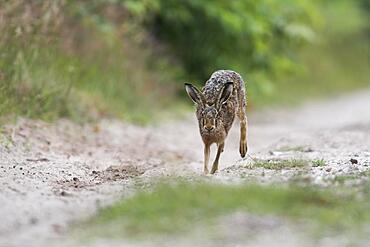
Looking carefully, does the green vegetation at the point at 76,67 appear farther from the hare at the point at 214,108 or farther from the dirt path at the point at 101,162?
the hare at the point at 214,108

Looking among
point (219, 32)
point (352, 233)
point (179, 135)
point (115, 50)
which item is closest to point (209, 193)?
point (352, 233)

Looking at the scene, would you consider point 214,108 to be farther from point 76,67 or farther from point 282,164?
point 76,67

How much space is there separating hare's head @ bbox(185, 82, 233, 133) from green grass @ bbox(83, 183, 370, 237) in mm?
2101

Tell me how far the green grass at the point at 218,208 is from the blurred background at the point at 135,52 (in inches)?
187

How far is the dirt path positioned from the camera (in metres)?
7.36

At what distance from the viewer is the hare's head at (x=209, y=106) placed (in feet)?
30.8

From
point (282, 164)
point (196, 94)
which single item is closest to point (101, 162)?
point (196, 94)

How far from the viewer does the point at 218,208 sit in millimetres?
6754

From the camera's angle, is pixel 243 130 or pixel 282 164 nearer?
pixel 282 164

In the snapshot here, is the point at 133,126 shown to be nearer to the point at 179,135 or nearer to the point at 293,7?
the point at 179,135

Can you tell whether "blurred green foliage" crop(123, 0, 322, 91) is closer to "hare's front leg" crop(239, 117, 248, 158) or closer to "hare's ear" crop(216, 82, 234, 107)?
"hare's front leg" crop(239, 117, 248, 158)

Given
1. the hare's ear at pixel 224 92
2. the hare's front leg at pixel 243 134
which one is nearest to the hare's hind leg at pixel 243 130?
the hare's front leg at pixel 243 134

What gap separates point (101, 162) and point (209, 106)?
2300 mm

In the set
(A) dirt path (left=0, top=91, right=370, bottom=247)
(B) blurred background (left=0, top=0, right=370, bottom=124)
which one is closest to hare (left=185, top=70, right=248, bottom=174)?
(A) dirt path (left=0, top=91, right=370, bottom=247)
